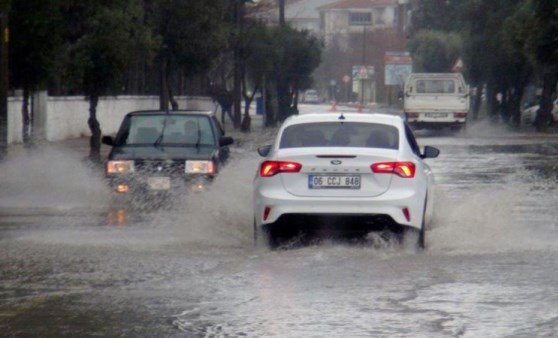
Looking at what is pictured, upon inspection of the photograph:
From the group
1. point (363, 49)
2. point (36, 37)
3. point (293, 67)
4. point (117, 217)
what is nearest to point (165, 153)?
point (117, 217)

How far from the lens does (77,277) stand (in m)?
12.4

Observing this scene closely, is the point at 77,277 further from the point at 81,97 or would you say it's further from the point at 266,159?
the point at 81,97

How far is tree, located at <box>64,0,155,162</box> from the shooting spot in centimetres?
2906

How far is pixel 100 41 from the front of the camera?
29.3 m

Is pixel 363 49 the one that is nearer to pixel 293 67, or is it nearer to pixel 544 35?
pixel 293 67

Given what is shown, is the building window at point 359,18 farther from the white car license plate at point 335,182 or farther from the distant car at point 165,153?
the white car license plate at point 335,182

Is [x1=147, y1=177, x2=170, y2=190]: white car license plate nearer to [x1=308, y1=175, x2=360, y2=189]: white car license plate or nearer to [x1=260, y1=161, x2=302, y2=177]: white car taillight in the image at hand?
[x1=260, y1=161, x2=302, y2=177]: white car taillight

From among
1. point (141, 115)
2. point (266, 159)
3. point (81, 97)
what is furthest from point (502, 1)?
point (266, 159)

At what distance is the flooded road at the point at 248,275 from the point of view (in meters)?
9.93

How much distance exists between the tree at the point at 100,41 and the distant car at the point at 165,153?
24.2ft

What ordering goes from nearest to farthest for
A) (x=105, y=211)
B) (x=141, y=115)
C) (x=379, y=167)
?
(x=379, y=167)
(x=105, y=211)
(x=141, y=115)

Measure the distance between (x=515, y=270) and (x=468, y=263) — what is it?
2.12 feet

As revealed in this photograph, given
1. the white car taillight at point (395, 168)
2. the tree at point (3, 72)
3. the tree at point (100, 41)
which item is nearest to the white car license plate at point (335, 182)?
the white car taillight at point (395, 168)

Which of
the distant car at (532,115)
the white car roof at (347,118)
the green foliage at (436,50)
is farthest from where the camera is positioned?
the green foliage at (436,50)
